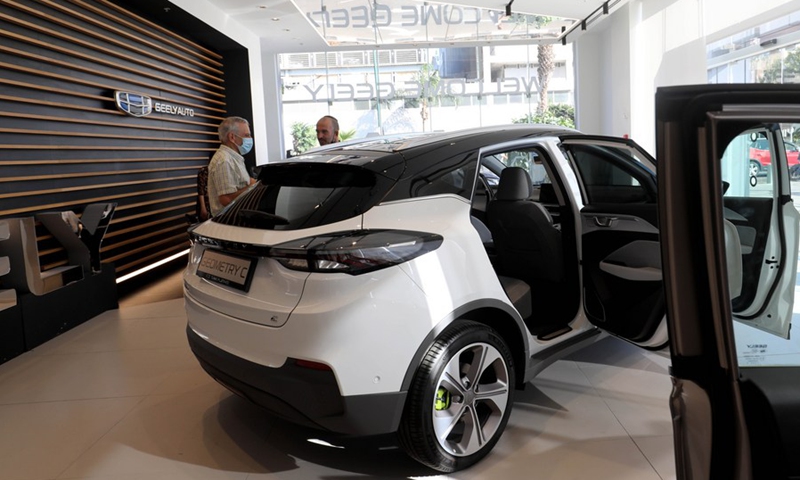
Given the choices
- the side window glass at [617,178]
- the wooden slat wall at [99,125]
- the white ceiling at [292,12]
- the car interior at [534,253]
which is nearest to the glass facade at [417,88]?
the white ceiling at [292,12]

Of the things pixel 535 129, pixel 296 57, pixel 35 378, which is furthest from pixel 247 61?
pixel 535 129

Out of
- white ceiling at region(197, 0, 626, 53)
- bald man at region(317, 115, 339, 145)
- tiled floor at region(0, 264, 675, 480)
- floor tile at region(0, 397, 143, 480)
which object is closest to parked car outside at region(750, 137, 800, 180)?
tiled floor at region(0, 264, 675, 480)

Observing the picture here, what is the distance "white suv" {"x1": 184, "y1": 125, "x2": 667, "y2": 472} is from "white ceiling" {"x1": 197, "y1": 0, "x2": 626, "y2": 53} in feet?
22.5

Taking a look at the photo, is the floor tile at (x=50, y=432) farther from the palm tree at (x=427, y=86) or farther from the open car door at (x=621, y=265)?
the palm tree at (x=427, y=86)

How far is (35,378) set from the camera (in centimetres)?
344

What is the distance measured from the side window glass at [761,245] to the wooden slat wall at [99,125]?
4.56 m

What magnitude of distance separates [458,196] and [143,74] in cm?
555

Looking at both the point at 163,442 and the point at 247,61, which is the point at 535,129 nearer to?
the point at 163,442

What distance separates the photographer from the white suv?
1888 mm

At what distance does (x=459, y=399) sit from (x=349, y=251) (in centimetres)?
73

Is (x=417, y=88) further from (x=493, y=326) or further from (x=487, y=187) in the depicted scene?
(x=493, y=326)

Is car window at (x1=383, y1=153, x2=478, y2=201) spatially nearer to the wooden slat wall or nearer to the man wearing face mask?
the man wearing face mask

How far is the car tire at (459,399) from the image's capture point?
2.02 m

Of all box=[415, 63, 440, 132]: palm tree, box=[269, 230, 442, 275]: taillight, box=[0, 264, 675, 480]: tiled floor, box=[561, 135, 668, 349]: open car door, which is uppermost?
box=[415, 63, 440, 132]: palm tree
